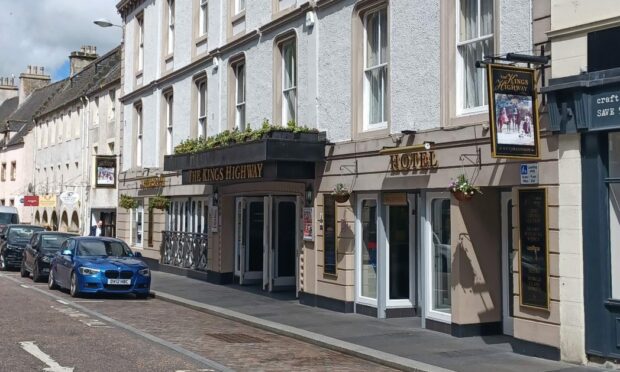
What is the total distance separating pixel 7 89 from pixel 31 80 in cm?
654

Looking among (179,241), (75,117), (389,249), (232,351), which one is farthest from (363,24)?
(75,117)

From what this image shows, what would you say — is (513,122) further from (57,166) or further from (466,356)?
(57,166)

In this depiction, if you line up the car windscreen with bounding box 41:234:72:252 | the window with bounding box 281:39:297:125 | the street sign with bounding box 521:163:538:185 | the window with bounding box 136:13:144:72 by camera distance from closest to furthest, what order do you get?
the street sign with bounding box 521:163:538:185 → the window with bounding box 281:39:297:125 → the car windscreen with bounding box 41:234:72:252 → the window with bounding box 136:13:144:72

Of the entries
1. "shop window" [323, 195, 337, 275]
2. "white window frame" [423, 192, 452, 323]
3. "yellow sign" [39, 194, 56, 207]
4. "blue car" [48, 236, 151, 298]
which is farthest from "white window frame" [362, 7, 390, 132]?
"yellow sign" [39, 194, 56, 207]

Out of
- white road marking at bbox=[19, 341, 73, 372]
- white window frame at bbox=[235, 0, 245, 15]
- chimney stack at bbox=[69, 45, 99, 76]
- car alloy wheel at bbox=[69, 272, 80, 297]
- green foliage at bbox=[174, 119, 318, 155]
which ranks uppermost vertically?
chimney stack at bbox=[69, 45, 99, 76]

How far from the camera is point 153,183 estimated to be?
2556 centimetres

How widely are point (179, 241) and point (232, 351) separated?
13.6 metres

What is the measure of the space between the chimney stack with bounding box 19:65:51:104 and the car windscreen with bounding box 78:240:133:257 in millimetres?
42487

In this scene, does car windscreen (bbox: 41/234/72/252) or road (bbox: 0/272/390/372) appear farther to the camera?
car windscreen (bbox: 41/234/72/252)

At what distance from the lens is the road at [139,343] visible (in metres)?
9.62

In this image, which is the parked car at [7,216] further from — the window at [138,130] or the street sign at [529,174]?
the street sign at [529,174]

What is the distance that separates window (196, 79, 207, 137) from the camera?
73.5ft

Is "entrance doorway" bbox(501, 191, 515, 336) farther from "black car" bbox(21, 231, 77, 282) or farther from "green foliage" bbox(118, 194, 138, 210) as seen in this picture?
"green foliage" bbox(118, 194, 138, 210)

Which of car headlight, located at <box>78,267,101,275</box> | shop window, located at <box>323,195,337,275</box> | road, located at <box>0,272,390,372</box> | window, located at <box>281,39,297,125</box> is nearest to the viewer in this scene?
road, located at <box>0,272,390,372</box>
